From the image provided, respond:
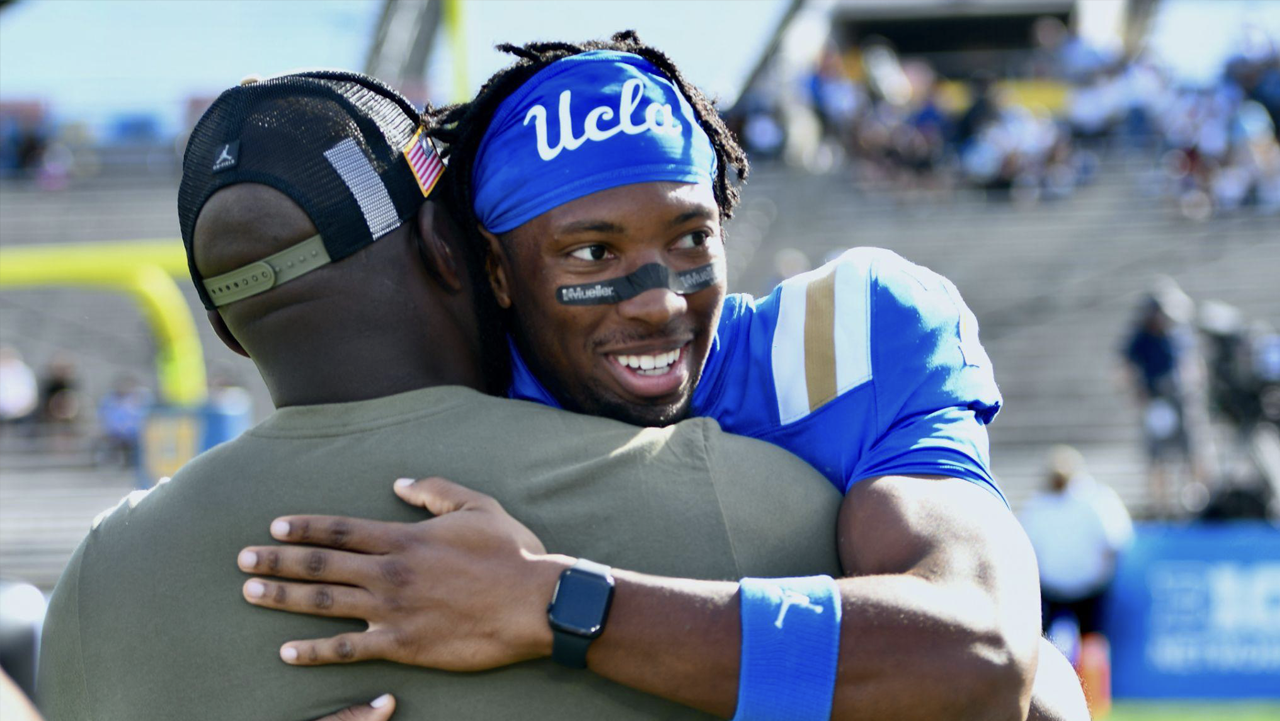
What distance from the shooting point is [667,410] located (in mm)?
2443

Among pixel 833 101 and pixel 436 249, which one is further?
pixel 833 101

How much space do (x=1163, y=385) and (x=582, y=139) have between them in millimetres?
11576

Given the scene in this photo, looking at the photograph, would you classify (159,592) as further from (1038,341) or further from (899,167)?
(899,167)

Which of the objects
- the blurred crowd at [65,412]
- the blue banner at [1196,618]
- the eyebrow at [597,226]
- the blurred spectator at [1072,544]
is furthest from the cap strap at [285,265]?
the blurred crowd at [65,412]

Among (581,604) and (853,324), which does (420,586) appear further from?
(853,324)

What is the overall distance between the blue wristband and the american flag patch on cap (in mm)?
822

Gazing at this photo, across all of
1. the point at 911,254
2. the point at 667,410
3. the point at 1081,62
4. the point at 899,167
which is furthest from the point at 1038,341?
the point at 667,410

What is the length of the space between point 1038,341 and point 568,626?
1591cm

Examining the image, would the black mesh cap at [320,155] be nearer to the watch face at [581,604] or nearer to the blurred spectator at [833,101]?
the watch face at [581,604]

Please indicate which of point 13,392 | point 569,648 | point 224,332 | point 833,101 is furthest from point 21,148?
point 569,648

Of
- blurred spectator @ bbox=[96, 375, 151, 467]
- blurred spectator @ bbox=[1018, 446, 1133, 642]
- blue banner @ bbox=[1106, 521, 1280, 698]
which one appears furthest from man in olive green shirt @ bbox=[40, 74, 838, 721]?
blurred spectator @ bbox=[96, 375, 151, 467]

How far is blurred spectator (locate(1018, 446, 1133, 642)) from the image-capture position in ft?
29.2

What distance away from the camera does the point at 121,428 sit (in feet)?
50.8

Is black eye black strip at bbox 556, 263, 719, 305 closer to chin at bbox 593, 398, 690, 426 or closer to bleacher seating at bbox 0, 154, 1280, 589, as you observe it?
chin at bbox 593, 398, 690, 426
